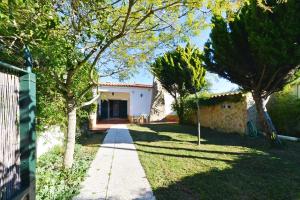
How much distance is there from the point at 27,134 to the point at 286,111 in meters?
14.0

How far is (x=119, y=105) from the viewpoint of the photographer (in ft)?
112

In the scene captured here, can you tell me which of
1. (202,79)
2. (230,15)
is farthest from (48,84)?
(202,79)

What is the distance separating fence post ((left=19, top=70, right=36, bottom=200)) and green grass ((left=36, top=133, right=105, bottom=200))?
154cm

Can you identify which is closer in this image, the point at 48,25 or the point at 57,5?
the point at 48,25

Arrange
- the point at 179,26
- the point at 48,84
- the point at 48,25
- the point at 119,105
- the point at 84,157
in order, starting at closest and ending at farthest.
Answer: the point at 48,25
the point at 179,26
the point at 48,84
the point at 84,157
the point at 119,105

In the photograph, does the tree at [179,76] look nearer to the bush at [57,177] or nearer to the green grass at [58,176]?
the green grass at [58,176]

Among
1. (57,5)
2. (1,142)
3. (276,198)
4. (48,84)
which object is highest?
(57,5)

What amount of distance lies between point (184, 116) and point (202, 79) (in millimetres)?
3610

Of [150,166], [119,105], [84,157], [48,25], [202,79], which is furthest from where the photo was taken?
[119,105]

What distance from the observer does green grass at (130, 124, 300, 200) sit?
5.63m

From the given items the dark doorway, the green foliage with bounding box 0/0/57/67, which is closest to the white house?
the dark doorway

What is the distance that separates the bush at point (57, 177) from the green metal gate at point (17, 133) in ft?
5.12

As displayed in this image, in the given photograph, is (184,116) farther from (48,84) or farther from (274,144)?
(48,84)

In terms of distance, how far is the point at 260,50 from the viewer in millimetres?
10062
